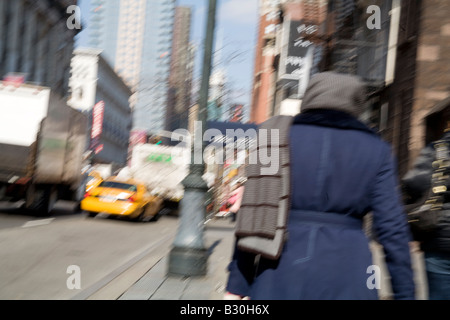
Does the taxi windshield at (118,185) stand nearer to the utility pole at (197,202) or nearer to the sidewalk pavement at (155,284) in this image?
the sidewalk pavement at (155,284)

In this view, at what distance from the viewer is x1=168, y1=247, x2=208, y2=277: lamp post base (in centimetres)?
841

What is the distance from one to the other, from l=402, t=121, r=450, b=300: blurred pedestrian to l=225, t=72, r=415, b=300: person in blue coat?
2.65 ft

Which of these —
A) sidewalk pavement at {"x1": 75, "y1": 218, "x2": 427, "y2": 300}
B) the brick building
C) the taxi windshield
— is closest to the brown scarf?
sidewalk pavement at {"x1": 75, "y1": 218, "x2": 427, "y2": 300}

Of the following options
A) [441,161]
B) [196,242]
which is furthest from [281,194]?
[196,242]

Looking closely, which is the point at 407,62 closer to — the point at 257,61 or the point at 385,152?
the point at 385,152

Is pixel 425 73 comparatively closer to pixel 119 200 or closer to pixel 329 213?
Result: pixel 119 200

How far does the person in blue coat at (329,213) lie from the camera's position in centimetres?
231

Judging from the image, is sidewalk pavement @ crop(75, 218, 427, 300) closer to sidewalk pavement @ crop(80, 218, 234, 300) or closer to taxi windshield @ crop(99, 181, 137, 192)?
sidewalk pavement @ crop(80, 218, 234, 300)

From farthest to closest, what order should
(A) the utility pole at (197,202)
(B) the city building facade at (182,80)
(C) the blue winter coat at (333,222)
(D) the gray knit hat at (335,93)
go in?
(B) the city building facade at (182,80) → (A) the utility pole at (197,202) → (D) the gray knit hat at (335,93) → (C) the blue winter coat at (333,222)

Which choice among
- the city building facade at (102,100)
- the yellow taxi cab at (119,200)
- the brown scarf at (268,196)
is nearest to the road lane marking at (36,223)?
the yellow taxi cab at (119,200)

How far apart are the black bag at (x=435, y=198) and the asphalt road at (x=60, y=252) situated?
4.46m
